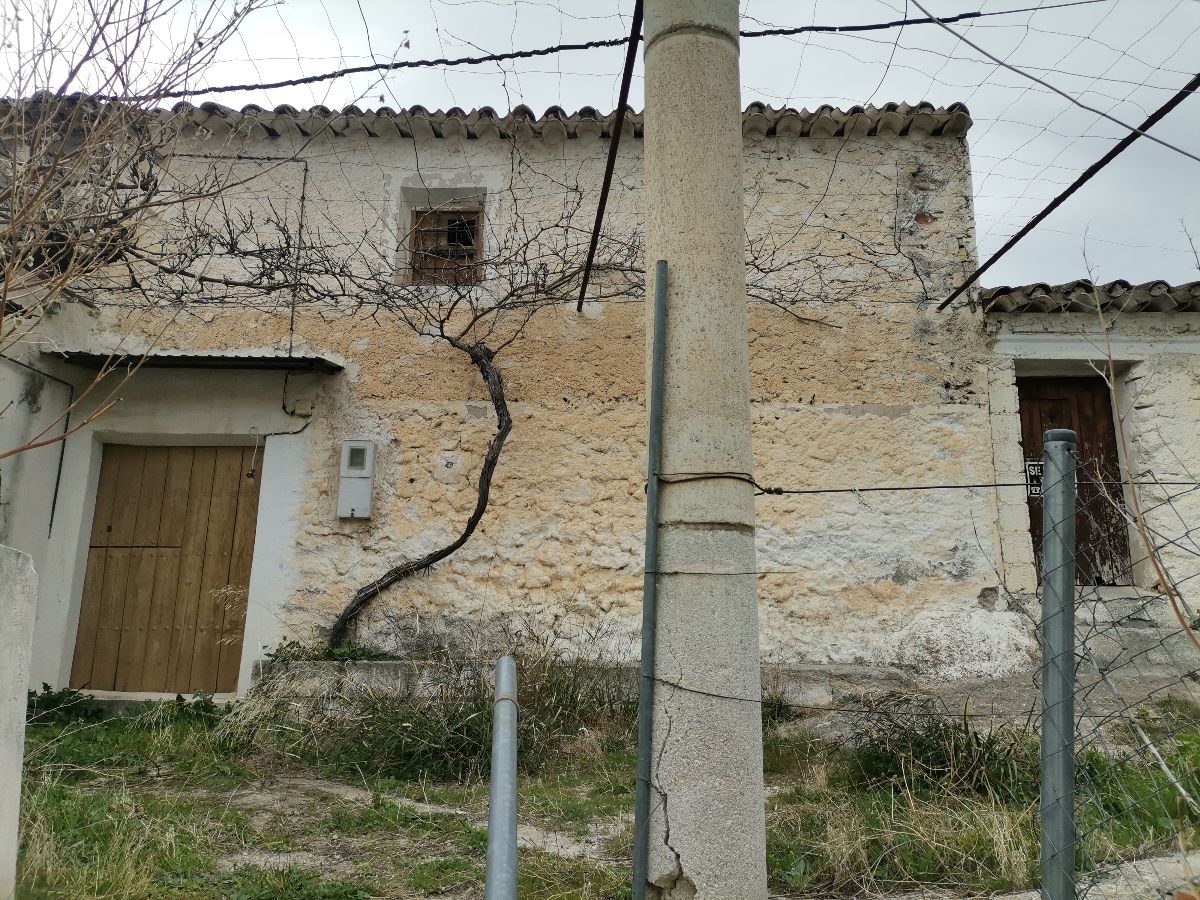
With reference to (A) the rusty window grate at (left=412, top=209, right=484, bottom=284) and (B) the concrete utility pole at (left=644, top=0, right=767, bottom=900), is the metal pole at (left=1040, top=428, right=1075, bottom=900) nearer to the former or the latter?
(B) the concrete utility pole at (left=644, top=0, right=767, bottom=900)

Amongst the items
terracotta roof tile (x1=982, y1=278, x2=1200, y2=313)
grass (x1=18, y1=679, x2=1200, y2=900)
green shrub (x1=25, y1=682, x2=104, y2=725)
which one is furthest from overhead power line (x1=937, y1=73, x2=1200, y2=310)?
green shrub (x1=25, y1=682, x2=104, y2=725)

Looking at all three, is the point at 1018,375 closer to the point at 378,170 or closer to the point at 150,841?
the point at 378,170

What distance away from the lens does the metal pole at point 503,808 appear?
1270mm

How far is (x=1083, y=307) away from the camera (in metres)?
5.94

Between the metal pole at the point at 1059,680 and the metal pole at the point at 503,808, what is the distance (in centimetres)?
114

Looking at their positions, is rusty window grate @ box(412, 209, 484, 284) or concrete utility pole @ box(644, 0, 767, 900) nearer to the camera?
concrete utility pole @ box(644, 0, 767, 900)

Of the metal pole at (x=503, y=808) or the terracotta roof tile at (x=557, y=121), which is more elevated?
the terracotta roof tile at (x=557, y=121)

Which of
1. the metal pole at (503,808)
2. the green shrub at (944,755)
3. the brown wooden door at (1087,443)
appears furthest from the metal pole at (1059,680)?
the brown wooden door at (1087,443)

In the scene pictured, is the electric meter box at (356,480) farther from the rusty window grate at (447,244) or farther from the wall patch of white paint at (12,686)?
the wall patch of white paint at (12,686)

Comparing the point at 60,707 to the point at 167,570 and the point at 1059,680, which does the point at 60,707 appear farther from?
the point at 1059,680

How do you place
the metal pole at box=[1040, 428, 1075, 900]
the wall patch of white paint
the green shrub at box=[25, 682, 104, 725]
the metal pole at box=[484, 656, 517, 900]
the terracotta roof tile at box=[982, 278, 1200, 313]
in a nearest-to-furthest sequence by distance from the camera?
the metal pole at box=[484, 656, 517, 900], the metal pole at box=[1040, 428, 1075, 900], the wall patch of white paint, the green shrub at box=[25, 682, 104, 725], the terracotta roof tile at box=[982, 278, 1200, 313]

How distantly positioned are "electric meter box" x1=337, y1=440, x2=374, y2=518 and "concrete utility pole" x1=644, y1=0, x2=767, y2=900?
415 cm

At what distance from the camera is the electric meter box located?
6004 millimetres

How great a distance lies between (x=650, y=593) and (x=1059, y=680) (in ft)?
2.89
